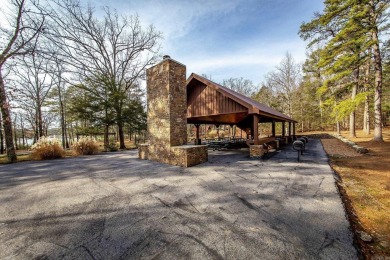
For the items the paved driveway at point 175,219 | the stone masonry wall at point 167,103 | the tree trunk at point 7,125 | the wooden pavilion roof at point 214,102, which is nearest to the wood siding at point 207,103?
the wooden pavilion roof at point 214,102

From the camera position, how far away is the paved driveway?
205 centimetres

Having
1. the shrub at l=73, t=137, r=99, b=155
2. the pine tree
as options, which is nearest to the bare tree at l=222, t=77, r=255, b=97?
the pine tree

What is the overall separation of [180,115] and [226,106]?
3059 millimetres

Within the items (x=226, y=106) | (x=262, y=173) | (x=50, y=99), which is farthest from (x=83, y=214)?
(x=50, y=99)

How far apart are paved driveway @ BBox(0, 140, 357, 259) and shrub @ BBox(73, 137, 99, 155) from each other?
6.85 metres

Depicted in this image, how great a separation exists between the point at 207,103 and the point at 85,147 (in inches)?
361

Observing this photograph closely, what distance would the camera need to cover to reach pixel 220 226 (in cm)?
255

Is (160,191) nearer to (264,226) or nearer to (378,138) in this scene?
(264,226)

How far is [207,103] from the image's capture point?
392 inches

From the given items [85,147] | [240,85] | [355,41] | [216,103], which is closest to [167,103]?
[216,103]

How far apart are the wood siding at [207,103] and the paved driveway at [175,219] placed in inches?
191

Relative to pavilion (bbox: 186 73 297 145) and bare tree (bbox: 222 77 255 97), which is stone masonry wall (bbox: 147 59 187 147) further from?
bare tree (bbox: 222 77 255 97)

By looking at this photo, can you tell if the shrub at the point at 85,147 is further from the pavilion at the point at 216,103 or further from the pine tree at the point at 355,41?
the pine tree at the point at 355,41

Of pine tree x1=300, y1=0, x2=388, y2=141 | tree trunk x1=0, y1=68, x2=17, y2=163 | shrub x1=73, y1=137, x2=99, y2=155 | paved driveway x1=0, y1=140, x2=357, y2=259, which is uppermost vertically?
pine tree x1=300, y1=0, x2=388, y2=141
